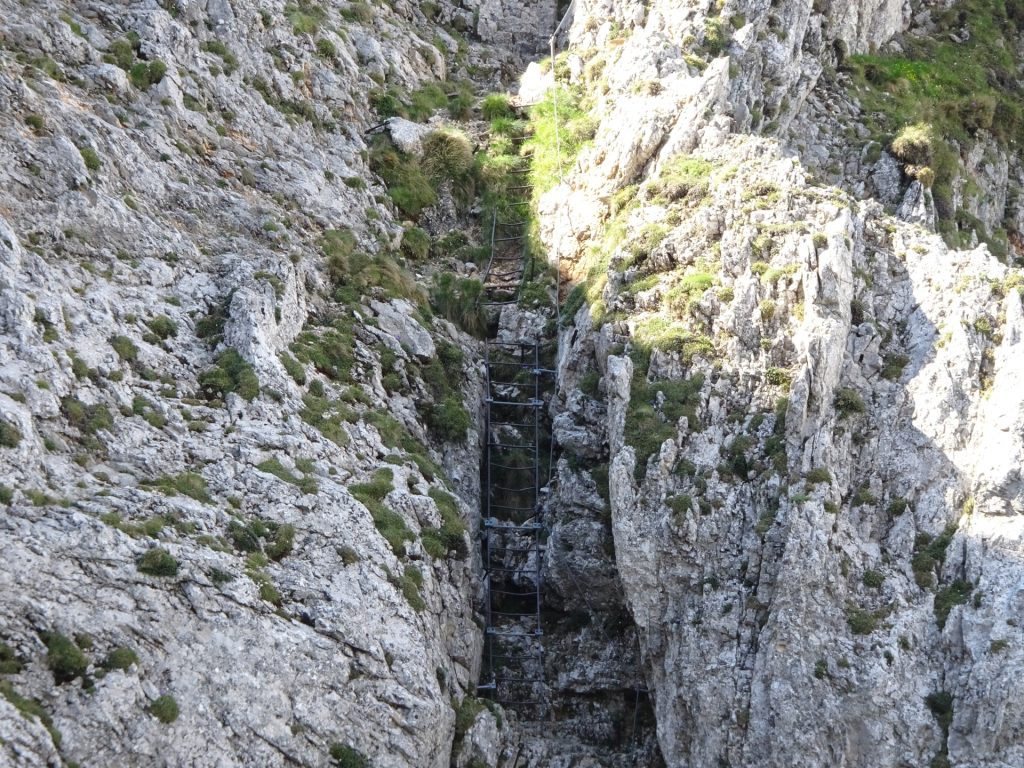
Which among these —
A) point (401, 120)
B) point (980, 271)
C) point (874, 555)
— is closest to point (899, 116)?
point (980, 271)

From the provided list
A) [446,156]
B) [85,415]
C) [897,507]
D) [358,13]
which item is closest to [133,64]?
[446,156]

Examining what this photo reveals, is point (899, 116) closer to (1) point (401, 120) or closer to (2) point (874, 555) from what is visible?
(1) point (401, 120)

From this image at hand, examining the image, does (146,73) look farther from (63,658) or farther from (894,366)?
(894,366)

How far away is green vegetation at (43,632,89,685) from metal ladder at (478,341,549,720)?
12.9 m

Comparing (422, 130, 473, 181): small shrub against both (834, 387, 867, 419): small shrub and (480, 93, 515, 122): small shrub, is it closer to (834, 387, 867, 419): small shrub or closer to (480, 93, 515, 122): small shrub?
(480, 93, 515, 122): small shrub

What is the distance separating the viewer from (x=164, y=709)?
21.3 meters

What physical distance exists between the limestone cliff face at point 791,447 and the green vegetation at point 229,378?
10.3 metres

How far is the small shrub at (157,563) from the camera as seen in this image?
23.0m

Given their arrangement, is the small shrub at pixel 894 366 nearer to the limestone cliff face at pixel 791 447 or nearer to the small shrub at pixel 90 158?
the limestone cliff face at pixel 791 447

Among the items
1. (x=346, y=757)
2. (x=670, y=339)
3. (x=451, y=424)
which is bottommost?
(x=346, y=757)

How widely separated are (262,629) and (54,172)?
1562cm

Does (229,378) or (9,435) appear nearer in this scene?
(9,435)

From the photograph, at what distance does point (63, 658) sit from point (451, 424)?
1589cm

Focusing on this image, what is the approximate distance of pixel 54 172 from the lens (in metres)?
30.4
